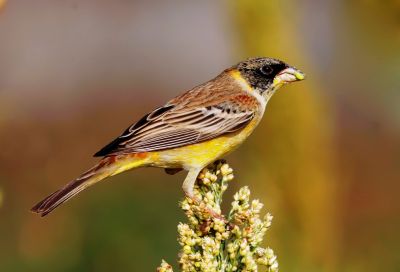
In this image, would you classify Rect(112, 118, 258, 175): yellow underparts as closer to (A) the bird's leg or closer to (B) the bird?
(B) the bird

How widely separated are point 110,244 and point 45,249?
0.68 m

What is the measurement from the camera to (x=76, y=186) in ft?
19.1

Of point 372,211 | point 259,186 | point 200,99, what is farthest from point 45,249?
point 372,211

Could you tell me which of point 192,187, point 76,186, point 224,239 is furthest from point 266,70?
point 224,239

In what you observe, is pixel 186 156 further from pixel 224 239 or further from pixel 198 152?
pixel 224 239

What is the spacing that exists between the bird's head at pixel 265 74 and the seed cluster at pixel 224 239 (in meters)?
1.93

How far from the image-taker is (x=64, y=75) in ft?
59.5

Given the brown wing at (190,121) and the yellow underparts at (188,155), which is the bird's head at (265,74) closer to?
the brown wing at (190,121)

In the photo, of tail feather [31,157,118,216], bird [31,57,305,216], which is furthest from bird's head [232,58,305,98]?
tail feather [31,157,118,216]

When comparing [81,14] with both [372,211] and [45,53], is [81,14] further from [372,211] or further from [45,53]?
[372,211]

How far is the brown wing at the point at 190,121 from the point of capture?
20.1 feet

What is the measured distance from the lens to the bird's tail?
567 centimetres

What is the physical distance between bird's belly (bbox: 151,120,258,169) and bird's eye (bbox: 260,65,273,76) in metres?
0.52

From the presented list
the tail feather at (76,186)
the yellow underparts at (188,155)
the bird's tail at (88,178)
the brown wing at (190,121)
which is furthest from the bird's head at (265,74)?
the tail feather at (76,186)
